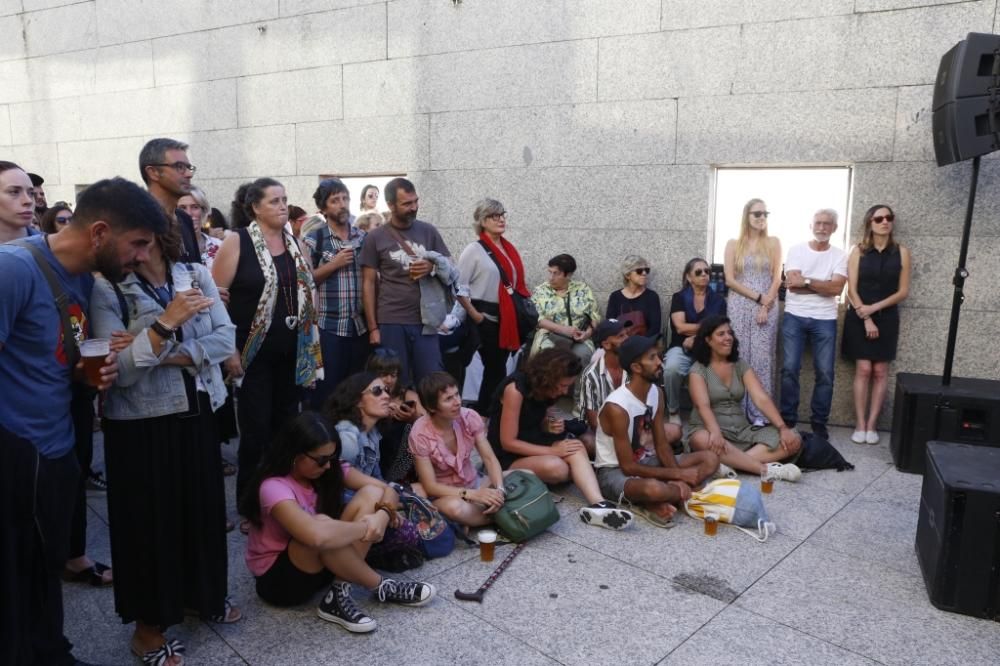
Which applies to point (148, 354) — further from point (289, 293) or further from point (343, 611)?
point (289, 293)

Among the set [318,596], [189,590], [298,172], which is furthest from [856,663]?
[298,172]

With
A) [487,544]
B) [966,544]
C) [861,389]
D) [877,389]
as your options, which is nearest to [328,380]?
[487,544]

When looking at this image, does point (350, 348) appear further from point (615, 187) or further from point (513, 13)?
point (513, 13)

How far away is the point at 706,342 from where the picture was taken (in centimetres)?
550

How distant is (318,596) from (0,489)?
1.65 metres

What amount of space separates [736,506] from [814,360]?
7.58 ft

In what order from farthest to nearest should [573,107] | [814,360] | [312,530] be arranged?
[573,107], [814,360], [312,530]

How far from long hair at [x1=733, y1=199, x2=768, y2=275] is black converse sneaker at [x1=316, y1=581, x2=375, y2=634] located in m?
4.22

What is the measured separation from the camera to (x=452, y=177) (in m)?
7.59

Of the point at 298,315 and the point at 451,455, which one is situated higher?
the point at 298,315

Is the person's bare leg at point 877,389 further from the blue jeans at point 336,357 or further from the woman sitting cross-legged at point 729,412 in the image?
the blue jeans at point 336,357

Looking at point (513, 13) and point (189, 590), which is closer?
point (189, 590)

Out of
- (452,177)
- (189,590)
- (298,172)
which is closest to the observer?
(189,590)

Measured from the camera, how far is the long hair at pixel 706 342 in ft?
17.9
